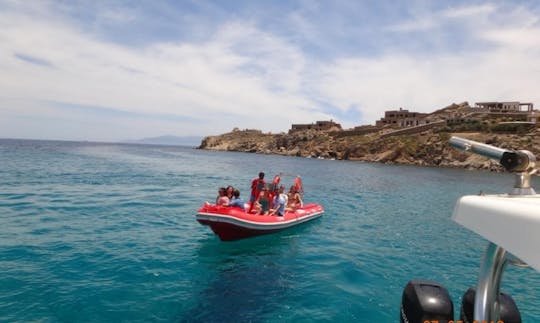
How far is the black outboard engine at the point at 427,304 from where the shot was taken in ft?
11.7

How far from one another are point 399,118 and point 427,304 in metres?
133

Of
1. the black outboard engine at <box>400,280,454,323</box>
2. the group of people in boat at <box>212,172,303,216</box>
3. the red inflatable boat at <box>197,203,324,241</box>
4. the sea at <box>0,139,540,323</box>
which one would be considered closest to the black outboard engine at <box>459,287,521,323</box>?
the black outboard engine at <box>400,280,454,323</box>

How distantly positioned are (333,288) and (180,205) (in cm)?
1491

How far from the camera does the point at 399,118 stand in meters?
127

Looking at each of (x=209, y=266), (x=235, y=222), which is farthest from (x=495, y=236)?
(x=235, y=222)

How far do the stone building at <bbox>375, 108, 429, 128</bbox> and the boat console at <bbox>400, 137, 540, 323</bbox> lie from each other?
121327 millimetres

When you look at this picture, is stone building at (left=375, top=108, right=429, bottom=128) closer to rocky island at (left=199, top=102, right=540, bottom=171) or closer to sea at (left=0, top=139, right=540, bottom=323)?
rocky island at (left=199, top=102, right=540, bottom=171)

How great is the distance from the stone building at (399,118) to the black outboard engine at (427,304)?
121 metres

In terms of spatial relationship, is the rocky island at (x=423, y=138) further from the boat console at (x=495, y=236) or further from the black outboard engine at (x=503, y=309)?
the boat console at (x=495, y=236)

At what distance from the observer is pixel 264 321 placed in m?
8.48

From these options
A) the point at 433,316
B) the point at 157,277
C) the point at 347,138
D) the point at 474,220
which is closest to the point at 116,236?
the point at 157,277

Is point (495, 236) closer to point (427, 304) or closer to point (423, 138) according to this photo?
point (427, 304)

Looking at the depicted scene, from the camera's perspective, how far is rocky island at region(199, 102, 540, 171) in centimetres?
7656

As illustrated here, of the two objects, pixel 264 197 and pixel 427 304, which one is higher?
pixel 427 304
